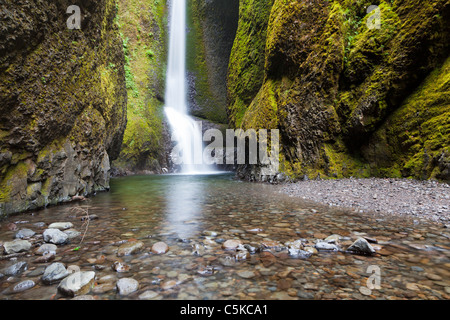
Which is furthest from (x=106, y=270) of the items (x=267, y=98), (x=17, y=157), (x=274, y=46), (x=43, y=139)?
(x=274, y=46)

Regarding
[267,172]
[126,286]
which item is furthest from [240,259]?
[267,172]

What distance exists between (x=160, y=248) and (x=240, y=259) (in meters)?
0.86

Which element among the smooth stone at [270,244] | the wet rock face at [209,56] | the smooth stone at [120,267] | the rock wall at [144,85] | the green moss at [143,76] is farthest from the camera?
the wet rock face at [209,56]

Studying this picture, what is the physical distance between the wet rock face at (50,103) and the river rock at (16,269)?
8.19 ft

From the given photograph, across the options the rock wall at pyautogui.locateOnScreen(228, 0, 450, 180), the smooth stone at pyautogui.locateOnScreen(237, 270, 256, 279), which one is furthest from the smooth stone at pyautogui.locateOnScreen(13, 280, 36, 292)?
the rock wall at pyautogui.locateOnScreen(228, 0, 450, 180)

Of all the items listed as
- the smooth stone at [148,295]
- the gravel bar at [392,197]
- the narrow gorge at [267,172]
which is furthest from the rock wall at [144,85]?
the smooth stone at [148,295]

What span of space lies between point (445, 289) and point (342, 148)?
655cm

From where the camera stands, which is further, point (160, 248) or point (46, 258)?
point (160, 248)

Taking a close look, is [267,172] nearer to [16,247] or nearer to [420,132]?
[420,132]

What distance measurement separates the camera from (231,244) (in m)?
2.43

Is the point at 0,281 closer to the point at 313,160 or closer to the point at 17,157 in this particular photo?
the point at 17,157

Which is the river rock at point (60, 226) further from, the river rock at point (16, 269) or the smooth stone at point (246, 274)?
the smooth stone at point (246, 274)

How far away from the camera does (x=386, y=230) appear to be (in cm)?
282

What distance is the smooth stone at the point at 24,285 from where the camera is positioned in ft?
5.24
